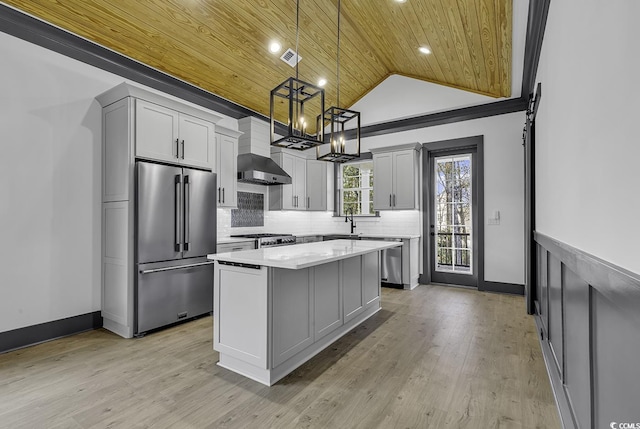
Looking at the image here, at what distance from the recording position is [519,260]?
16.0 feet

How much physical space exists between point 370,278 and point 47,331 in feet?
11.2

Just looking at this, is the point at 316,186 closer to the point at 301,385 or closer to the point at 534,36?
the point at 534,36

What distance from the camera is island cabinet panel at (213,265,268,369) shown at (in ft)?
7.68

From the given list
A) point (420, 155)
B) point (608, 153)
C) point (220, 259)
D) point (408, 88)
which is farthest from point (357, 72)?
point (608, 153)

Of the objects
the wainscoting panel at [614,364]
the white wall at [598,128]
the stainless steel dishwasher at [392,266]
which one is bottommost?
the stainless steel dishwasher at [392,266]

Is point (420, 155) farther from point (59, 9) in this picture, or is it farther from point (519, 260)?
point (59, 9)

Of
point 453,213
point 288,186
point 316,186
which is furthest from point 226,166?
point 453,213

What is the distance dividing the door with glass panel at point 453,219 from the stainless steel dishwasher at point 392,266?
2.61 ft

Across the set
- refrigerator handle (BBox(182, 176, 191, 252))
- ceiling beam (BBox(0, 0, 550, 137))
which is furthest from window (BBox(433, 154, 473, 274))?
refrigerator handle (BBox(182, 176, 191, 252))

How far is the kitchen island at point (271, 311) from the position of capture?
2.33 metres

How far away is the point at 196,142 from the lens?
392 centimetres

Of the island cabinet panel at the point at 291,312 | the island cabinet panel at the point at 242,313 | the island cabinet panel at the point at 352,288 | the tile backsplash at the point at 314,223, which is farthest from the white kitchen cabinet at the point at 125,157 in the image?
the island cabinet panel at the point at 352,288

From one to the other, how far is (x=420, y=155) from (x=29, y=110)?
5.34 metres

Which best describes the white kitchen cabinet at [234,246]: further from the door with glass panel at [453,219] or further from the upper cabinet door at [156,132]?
the door with glass panel at [453,219]
